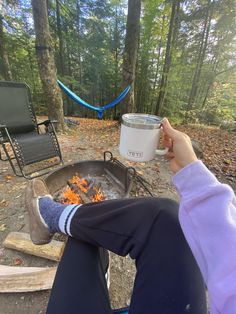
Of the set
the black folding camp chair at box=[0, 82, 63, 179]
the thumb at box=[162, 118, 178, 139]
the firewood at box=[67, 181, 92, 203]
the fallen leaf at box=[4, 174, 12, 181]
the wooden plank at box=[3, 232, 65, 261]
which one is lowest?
the fallen leaf at box=[4, 174, 12, 181]

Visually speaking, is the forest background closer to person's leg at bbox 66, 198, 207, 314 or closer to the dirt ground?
the dirt ground

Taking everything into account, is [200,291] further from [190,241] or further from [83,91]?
[83,91]

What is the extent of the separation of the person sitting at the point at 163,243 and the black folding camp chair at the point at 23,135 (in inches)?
52.2

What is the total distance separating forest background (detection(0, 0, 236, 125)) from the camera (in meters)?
7.04

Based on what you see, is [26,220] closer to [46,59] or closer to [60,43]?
[46,59]

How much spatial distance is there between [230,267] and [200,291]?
399 millimetres

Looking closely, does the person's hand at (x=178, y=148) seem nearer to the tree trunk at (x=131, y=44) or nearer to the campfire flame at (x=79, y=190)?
the campfire flame at (x=79, y=190)

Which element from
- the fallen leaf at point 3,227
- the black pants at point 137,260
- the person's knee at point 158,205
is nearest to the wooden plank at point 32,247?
the fallen leaf at point 3,227

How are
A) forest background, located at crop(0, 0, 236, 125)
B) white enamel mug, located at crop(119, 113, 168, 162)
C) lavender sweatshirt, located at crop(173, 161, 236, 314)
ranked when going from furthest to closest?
1. forest background, located at crop(0, 0, 236, 125)
2. white enamel mug, located at crop(119, 113, 168, 162)
3. lavender sweatshirt, located at crop(173, 161, 236, 314)

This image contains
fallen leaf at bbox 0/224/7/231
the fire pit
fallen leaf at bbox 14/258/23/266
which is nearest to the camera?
fallen leaf at bbox 14/258/23/266

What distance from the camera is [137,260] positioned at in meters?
0.80

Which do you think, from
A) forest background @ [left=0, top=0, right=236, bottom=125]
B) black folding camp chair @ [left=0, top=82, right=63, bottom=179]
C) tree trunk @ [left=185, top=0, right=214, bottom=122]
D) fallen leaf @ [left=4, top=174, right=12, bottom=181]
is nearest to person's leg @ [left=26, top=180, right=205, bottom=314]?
black folding camp chair @ [left=0, top=82, right=63, bottom=179]

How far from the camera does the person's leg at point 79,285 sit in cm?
66

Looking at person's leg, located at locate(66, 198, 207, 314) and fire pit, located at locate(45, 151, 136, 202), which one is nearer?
person's leg, located at locate(66, 198, 207, 314)
